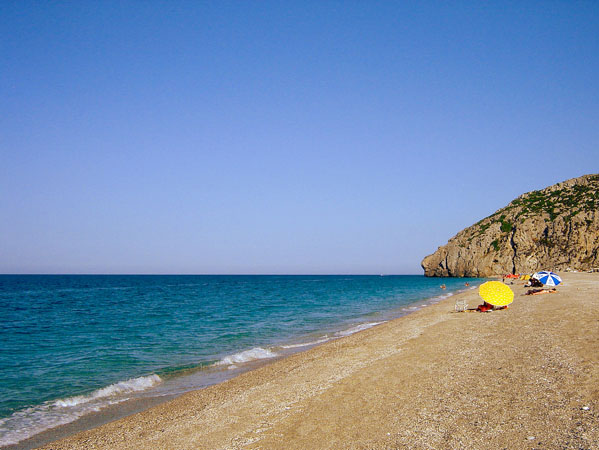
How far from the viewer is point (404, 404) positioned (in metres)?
9.12

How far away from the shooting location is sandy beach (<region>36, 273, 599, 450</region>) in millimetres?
7391

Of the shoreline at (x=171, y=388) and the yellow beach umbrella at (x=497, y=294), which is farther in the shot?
the yellow beach umbrella at (x=497, y=294)

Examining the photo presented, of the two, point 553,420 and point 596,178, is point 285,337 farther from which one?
point 596,178

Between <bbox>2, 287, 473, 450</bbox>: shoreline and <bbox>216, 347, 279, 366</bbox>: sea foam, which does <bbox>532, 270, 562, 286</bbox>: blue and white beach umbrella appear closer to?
<bbox>2, 287, 473, 450</bbox>: shoreline

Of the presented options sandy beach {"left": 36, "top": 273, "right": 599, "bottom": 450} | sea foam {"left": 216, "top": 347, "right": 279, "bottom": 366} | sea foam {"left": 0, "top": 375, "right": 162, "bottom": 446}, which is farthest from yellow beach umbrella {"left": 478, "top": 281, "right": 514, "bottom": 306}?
sea foam {"left": 0, "top": 375, "right": 162, "bottom": 446}

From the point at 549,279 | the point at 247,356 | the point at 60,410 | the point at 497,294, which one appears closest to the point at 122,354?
the point at 247,356

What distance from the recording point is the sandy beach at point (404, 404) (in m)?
7.39

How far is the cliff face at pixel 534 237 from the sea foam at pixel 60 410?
331 feet

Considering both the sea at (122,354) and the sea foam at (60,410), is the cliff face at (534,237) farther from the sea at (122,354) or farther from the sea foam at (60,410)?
the sea foam at (60,410)

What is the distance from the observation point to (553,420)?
293 inches

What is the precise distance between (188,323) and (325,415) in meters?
24.0

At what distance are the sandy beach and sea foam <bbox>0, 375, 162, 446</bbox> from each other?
68.3 inches

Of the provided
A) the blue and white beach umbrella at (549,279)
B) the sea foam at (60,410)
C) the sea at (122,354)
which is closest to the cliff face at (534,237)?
the blue and white beach umbrella at (549,279)

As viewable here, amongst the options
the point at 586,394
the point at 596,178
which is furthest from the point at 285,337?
the point at 596,178
